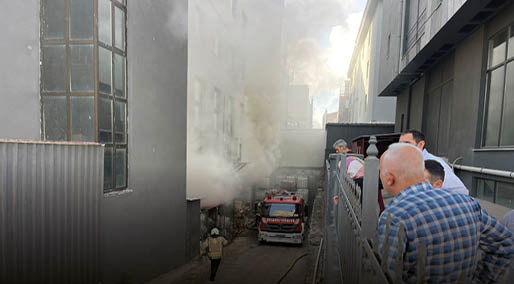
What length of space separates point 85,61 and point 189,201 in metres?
5.62

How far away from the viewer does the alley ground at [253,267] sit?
28.9 feet

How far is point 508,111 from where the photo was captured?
5.66 m

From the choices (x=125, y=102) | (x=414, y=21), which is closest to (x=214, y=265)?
(x=125, y=102)

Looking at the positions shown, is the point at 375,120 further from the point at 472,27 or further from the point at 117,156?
the point at 117,156

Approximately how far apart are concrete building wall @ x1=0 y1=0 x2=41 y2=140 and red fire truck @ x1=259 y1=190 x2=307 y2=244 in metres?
10.3

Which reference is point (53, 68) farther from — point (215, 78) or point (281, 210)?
point (215, 78)

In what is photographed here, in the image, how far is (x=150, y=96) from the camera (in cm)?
765

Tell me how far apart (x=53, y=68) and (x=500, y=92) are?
32.3 ft

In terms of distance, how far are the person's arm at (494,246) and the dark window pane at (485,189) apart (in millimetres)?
6070

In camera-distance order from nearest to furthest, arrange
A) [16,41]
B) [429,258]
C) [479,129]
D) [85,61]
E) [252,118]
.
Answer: [429,258]
[16,41]
[85,61]
[479,129]
[252,118]

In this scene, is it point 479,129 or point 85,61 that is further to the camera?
point 479,129

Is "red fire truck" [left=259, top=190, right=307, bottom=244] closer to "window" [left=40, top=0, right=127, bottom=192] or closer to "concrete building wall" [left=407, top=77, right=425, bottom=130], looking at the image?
"concrete building wall" [left=407, top=77, right=425, bottom=130]

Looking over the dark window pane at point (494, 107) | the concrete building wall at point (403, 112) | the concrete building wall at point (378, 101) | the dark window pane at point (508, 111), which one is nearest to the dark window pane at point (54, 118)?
the dark window pane at point (508, 111)

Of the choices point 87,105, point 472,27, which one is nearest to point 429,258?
point 87,105
